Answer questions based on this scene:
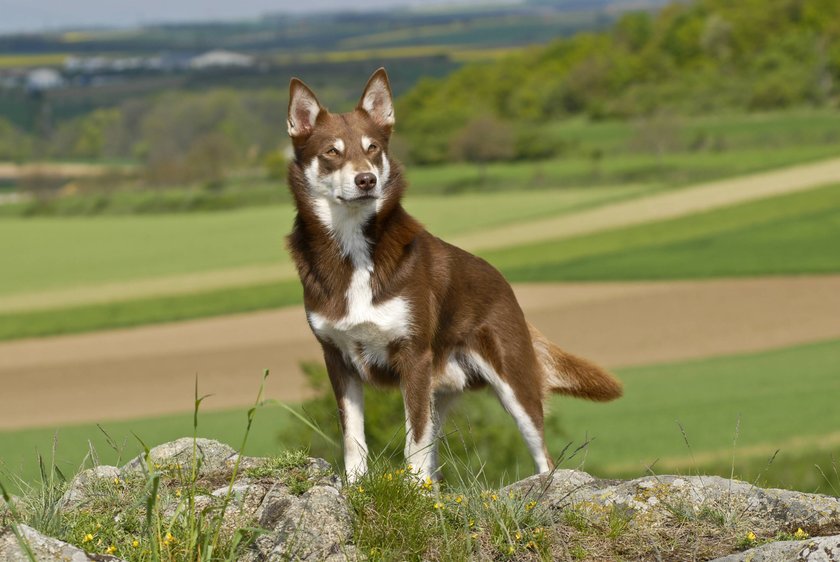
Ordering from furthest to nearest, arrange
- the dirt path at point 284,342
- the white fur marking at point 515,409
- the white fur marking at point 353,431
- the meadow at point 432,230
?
the meadow at point 432,230 < the dirt path at point 284,342 < the white fur marking at point 515,409 < the white fur marking at point 353,431

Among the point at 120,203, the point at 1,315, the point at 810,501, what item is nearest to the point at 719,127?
the point at 120,203

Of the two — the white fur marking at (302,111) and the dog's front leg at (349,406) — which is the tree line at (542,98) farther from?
the dog's front leg at (349,406)

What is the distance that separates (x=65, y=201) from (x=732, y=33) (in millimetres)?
63073

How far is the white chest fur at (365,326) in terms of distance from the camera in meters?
7.67

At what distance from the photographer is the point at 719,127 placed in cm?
8356

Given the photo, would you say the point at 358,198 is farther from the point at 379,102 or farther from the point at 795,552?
the point at 795,552

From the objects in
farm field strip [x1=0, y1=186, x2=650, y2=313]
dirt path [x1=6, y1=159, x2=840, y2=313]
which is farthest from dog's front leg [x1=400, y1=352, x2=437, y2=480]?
farm field strip [x1=0, y1=186, x2=650, y2=313]

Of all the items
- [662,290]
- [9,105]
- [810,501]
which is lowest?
[9,105]

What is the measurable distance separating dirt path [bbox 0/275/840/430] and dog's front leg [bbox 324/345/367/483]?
19955 mm

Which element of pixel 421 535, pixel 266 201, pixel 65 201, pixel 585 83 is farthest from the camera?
pixel 585 83

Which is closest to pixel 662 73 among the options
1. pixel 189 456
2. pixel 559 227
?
pixel 559 227

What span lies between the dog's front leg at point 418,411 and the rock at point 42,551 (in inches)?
93.7

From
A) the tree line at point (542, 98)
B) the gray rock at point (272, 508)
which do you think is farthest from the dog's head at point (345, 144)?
the tree line at point (542, 98)

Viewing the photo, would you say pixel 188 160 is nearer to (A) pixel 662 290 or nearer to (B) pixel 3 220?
(B) pixel 3 220
